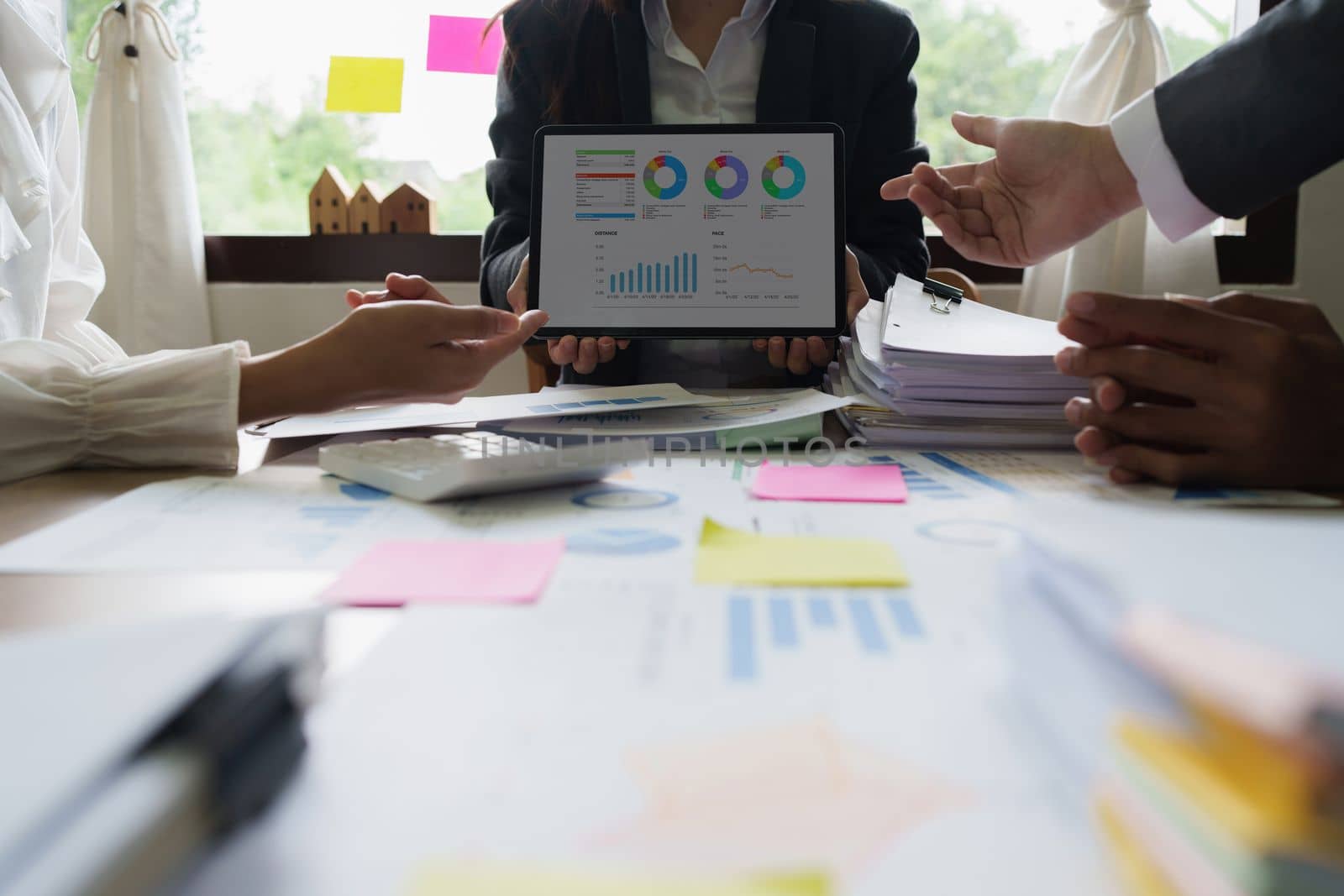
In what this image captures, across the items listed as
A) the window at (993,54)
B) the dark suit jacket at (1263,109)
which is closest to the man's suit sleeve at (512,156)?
the dark suit jacket at (1263,109)

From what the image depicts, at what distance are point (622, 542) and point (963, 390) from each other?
0.36m

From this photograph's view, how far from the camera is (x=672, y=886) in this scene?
0.62 ft

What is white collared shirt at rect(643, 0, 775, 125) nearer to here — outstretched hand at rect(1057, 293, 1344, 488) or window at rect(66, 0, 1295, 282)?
window at rect(66, 0, 1295, 282)

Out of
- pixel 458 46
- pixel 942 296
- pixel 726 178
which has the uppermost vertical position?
pixel 458 46

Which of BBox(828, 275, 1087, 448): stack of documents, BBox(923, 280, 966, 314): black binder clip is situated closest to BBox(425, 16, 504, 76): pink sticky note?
BBox(923, 280, 966, 314): black binder clip

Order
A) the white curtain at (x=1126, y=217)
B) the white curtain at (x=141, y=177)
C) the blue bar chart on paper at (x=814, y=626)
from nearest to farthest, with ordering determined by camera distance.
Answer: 1. the blue bar chart on paper at (x=814, y=626)
2. the white curtain at (x=1126, y=217)
3. the white curtain at (x=141, y=177)

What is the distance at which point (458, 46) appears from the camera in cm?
191

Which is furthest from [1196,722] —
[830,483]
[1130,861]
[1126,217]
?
[1126,217]

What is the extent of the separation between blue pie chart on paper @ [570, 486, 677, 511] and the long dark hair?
85 centimetres

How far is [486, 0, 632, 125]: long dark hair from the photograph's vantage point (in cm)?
127

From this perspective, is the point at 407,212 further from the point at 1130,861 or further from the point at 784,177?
the point at 1130,861

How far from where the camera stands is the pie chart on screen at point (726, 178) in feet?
2.80

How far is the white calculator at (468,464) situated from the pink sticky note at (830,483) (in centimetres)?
8

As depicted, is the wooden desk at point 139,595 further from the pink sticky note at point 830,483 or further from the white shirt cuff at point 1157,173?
the white shirt cuff at point 1157,173
